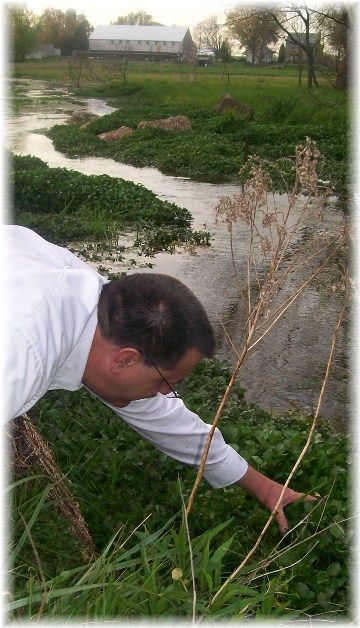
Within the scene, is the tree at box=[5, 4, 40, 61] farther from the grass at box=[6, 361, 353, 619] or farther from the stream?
the grass at box=[6, 361, 353, 619]

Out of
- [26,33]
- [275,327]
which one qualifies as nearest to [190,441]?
[275,327]

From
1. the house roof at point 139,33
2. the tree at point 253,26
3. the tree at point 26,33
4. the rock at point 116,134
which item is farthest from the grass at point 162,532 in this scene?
the house roof at point 139,33

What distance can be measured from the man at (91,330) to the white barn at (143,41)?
3254cm

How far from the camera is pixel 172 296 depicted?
224cm

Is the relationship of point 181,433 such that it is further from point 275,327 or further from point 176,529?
point 275,327

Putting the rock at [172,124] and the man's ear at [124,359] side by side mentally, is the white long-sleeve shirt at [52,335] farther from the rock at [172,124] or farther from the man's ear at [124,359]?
the rock at [172,124]

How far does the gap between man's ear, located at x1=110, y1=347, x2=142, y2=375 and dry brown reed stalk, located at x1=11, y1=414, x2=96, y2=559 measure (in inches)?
19.9

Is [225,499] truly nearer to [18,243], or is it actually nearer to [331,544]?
[331,544]

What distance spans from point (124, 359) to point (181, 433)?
1.83 ft

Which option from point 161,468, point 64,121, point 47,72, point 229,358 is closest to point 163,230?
point 229,358

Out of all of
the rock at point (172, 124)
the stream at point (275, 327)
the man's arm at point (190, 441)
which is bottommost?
the stream at point (275, 327)

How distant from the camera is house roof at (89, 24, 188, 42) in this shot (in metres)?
33.2

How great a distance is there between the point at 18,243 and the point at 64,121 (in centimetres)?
2201

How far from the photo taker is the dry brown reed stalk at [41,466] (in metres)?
2.59
